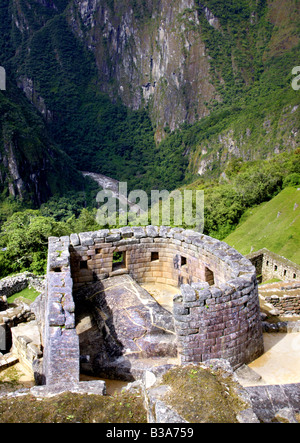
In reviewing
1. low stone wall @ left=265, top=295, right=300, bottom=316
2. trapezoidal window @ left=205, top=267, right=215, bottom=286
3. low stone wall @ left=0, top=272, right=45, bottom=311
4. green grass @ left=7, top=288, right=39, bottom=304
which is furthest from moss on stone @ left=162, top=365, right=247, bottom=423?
green grass @ left=7, top=288, right=39, bottom=304

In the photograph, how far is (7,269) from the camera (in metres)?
32.7

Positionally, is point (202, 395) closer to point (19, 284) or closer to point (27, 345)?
point (27, 345)

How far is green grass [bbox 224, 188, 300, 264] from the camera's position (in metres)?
27.7

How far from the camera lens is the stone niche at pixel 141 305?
9695 millimetres

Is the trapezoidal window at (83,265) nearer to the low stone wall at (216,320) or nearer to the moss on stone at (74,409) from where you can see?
the low stone wall at (216,320)

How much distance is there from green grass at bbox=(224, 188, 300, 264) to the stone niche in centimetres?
1334

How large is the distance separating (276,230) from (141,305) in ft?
72.1

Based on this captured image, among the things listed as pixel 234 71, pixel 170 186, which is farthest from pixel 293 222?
pixel 234 71

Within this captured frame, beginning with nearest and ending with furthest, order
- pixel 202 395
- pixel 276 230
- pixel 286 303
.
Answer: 1. pixel 202 395
2. pixel 286 303
3. pixel 276 230

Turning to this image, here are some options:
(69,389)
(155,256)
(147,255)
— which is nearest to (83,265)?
(147,255)

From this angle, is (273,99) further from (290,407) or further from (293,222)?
(290,407)

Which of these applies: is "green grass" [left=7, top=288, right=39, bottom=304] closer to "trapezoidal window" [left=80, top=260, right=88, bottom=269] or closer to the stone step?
"trapezoidal window" [left=80, top=260, right=88, bottom=269]

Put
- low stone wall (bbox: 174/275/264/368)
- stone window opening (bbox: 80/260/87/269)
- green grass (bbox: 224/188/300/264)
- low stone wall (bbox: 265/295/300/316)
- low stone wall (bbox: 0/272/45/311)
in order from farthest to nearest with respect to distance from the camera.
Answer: green grass (bbox: 224/188/300/264), low stone wall (bbox: 0/272/45/311), low stone wall (bbox: 265/295/300/316), stone window opening (bbox: 80/260/87/269), low stone wall (bbox: 174/275/264/368)

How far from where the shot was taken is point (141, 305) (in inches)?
482
